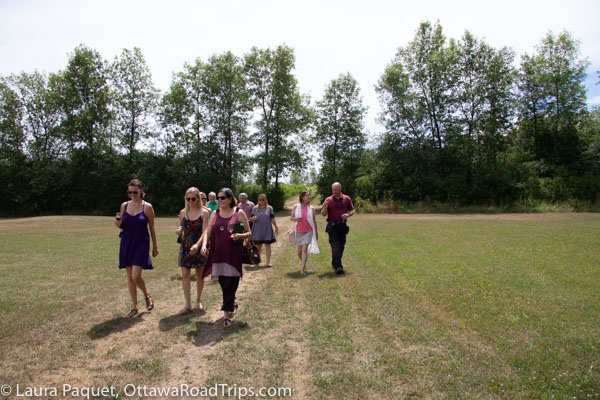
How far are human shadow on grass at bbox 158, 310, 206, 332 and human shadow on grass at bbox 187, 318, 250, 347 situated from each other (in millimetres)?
290

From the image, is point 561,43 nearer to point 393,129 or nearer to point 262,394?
point 393,129

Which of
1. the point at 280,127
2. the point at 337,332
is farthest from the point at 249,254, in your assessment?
the point at 280,127

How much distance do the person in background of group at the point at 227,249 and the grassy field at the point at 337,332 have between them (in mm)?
493

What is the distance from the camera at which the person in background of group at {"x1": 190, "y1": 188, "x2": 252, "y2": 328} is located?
205 inches

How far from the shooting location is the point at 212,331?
497cm

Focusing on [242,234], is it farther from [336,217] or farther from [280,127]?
[280,127]

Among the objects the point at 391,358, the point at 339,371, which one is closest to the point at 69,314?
the point at 339,371

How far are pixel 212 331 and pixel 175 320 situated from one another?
2.77 ft

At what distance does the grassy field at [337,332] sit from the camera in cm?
351

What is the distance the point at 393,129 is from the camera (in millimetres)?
39062

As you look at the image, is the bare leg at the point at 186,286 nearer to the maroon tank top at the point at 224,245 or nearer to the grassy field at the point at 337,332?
the grassy field at the point at 337,332

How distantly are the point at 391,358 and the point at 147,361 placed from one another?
2.79m

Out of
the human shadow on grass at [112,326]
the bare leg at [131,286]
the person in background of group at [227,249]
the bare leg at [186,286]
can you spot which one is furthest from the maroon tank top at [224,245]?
the human shadow on grass at [112,326]

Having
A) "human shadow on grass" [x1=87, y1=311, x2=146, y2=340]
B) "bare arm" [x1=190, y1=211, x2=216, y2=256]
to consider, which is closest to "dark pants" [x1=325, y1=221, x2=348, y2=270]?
"bare arm" [x1=190, y1=211, x2=216, y2=256]
